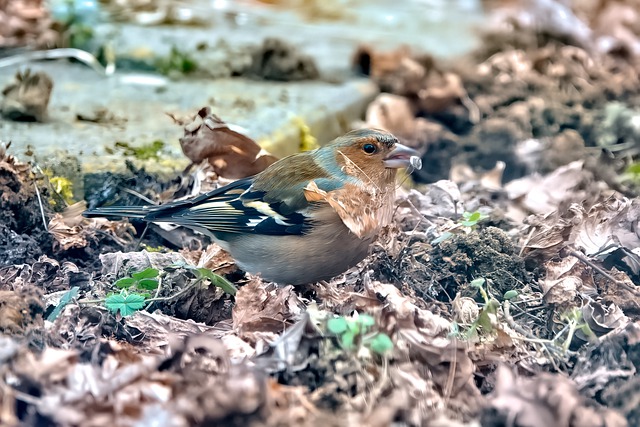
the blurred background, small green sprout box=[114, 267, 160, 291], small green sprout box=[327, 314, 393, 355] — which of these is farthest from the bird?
the blurred background

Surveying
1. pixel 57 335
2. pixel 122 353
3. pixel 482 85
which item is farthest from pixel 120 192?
pixel 482 85

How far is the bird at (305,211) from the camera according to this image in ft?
11.9

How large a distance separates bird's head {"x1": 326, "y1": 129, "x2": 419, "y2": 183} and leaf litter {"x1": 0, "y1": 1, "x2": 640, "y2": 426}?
0.30 meters

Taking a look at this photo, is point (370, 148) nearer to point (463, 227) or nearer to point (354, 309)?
point (463, 227)

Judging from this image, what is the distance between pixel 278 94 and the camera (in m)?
6.29

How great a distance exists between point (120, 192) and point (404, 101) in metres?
2.78

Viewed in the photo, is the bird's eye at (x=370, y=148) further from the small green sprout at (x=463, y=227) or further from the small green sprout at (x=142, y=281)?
the small green sprout at (x=142, y=281)

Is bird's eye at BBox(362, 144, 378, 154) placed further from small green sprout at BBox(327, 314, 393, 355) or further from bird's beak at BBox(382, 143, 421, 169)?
small green sprout at BBox(327, 314, 393, 355)

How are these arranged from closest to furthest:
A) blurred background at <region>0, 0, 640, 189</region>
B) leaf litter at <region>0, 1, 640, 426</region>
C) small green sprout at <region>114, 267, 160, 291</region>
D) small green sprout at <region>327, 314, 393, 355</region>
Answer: leaf litter at <region>0, 1, 640, 426</region>
small green sprout at <region>327, 314, 393, 355</region>
small green sprout at <region>114, 267, 160, 291</region>
blurred background at <region>0, 0, 640, 189</region>

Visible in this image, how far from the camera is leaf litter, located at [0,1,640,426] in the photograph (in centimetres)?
254

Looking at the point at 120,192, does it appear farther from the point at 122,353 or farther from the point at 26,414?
the point at 26,414

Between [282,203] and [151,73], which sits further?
[151,73]

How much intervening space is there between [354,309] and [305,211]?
613 millimetres

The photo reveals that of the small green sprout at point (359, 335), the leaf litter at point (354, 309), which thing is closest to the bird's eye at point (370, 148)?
the leaf litter at point (354, 309)
